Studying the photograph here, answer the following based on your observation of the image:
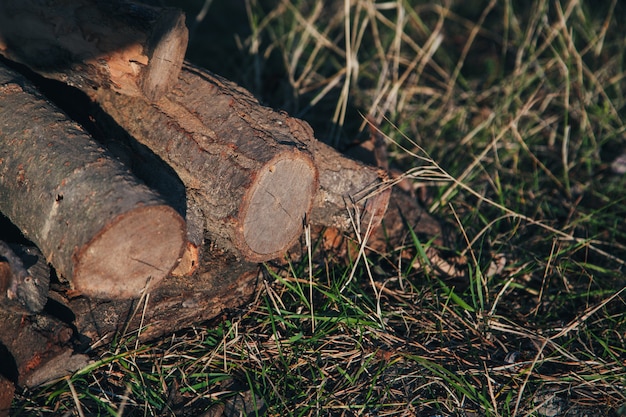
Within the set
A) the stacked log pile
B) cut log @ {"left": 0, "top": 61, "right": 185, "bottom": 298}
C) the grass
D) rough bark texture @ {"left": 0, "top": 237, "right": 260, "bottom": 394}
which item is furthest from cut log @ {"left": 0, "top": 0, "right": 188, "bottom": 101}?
the grass

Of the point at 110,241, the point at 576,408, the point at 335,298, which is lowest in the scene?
the point at 576,408

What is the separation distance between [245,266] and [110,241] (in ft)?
2.30

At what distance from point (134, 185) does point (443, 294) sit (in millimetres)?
1403

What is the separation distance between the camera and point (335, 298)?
98.2 inches

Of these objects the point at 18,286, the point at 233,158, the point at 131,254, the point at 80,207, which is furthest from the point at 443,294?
the point at 18,286

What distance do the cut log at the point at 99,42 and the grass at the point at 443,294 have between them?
92cm

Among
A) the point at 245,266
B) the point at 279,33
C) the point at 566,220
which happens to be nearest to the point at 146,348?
the point at 245,266

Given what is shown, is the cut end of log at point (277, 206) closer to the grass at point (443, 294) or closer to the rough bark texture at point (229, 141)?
the rough bark texture at point (229, 141)

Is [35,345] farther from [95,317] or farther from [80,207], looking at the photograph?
[80,207]

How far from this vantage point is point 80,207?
1.97m

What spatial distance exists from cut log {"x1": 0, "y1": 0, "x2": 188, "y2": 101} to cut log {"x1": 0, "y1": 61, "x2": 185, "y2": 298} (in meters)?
0.23

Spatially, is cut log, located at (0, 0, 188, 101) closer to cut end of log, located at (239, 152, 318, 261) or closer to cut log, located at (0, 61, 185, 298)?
cut log, located at (0, 61, 185, 298)

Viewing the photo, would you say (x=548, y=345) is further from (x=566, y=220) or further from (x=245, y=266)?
(x=245, y=266)

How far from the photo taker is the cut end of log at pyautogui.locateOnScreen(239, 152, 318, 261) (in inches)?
87.3
